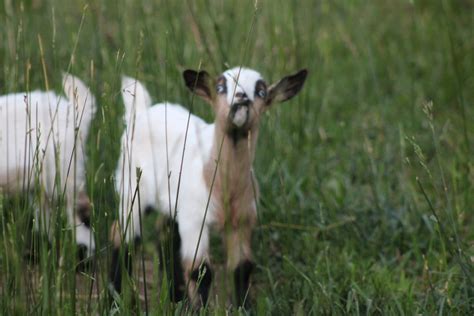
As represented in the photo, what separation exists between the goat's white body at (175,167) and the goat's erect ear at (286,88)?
0.29 metres

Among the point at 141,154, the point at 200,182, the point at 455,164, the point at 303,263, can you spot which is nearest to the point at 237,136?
the point at 200,182

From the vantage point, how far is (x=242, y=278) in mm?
3988

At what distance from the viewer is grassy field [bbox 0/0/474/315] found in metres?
3.43

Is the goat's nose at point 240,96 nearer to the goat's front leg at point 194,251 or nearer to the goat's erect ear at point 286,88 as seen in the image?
the goat's erect ear at point 286,88

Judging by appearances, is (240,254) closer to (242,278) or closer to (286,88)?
(242,278)

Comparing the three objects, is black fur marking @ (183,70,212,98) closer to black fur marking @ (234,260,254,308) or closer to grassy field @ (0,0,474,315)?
grassy field @ (0,0,474,315)

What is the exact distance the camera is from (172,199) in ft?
13.4

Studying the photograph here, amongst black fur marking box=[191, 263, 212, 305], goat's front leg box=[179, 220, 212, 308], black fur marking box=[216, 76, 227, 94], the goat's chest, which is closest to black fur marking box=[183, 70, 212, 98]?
black fur marking box=[216, 76, 227, 94]

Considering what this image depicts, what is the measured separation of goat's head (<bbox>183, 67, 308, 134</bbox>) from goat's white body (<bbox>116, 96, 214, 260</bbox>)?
195mm

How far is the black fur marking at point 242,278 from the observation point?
13.2 ft

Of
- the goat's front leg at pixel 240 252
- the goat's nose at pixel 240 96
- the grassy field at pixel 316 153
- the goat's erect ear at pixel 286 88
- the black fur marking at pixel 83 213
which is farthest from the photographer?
the black fur marking at pixel 83 213

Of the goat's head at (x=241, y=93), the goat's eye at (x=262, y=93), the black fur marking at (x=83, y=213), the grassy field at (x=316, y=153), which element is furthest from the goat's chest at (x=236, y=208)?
the black fur marking at (x=83, y=213)

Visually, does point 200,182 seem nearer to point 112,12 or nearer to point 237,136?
point 237,136

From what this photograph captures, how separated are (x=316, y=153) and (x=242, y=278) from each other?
1.79 metres
